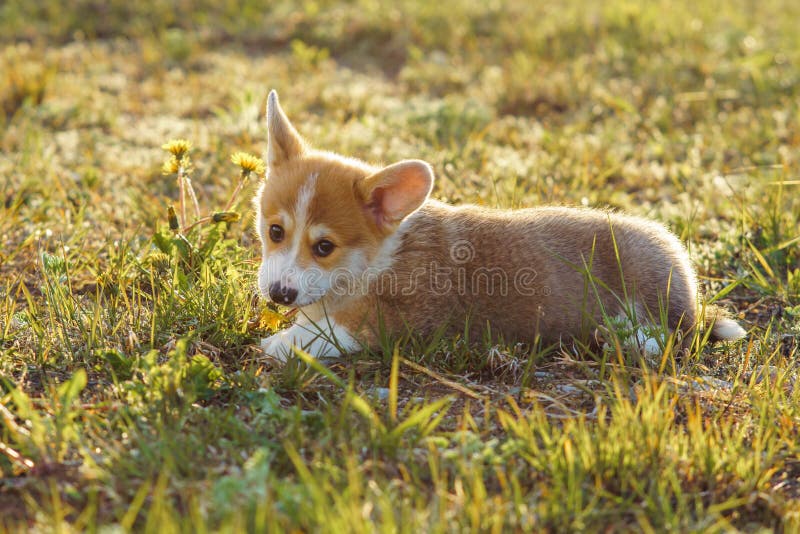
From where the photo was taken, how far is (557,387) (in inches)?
136

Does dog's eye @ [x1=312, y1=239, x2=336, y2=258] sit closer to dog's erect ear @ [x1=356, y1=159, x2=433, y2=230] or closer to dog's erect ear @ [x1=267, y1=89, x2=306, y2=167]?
dog's erect ear @ [x1=356, y1=159, x2=433, y2=230]

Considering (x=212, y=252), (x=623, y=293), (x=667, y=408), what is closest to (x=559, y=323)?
(x=623, y=293)

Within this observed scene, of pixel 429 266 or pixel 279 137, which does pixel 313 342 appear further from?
pixel 279 137

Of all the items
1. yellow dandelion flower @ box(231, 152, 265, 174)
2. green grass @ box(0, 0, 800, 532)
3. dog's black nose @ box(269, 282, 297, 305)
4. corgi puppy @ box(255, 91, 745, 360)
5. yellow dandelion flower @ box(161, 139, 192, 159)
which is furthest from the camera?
yellow dandelion flower @ box(231, 152, 265, 174)

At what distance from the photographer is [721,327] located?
12.8 ft

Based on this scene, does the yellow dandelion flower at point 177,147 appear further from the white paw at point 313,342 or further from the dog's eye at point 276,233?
the white paw at point 313,342

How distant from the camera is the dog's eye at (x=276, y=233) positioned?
3.82 m

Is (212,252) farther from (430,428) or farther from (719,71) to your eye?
(719,71)

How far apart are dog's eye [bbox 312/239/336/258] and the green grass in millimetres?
457

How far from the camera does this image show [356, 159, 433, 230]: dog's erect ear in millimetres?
3635

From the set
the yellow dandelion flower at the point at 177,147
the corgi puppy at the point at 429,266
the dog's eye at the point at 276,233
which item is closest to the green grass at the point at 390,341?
the corgi puppy at the point at 429,266

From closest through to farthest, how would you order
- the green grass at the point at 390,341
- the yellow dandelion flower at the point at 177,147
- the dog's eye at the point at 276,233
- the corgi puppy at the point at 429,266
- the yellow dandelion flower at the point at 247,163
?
the green grass at the point at 390,341 < the corgi puppy at the point at 429,266 < the dog's eye at the point at 276,233 < the yellow dandelion flower at the point at 177,147 < the yellow dandelion flower at the point at 247,163

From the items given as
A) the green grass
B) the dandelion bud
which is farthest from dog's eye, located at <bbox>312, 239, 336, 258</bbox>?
the dandelion bud

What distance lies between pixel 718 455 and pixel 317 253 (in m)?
1.90
